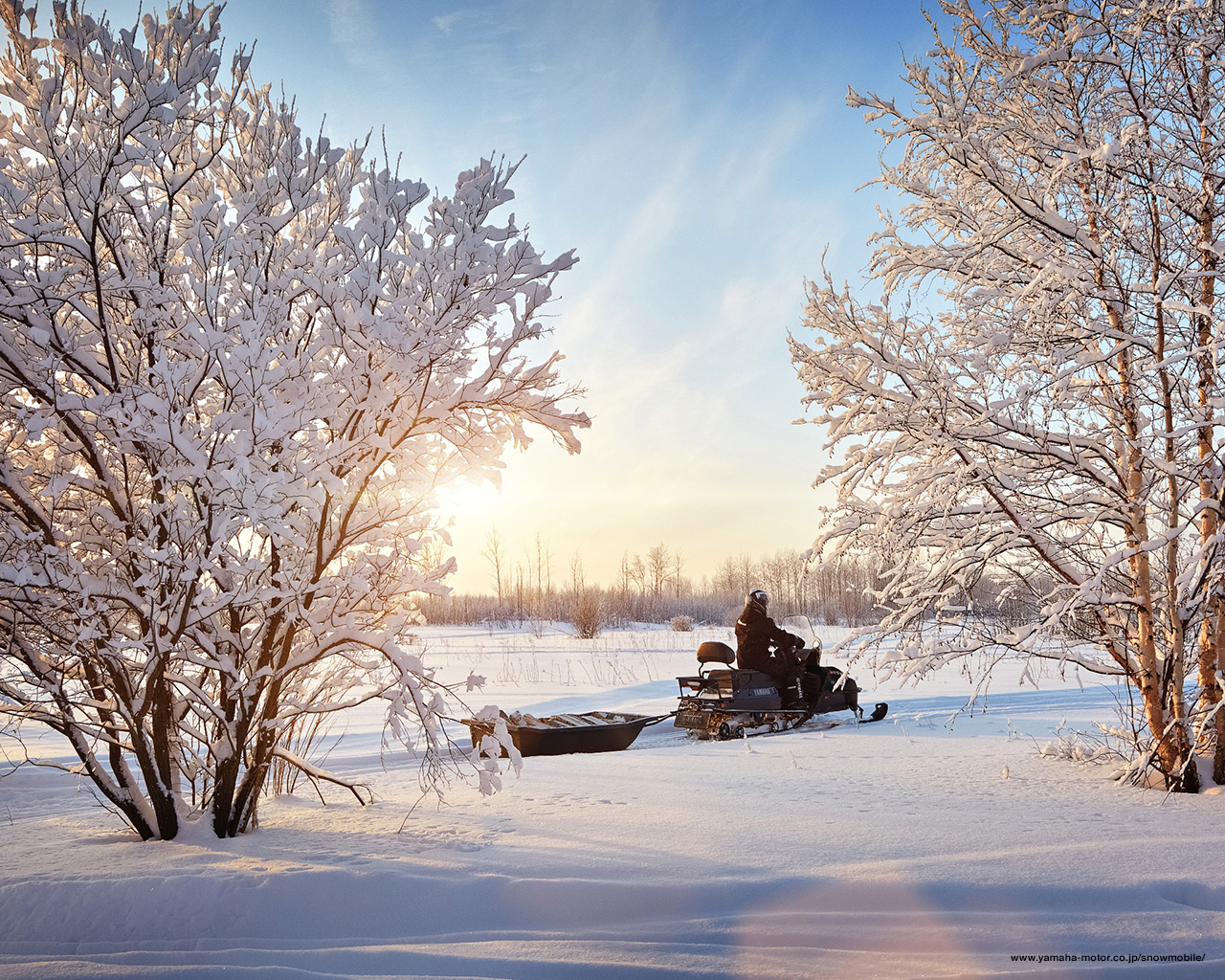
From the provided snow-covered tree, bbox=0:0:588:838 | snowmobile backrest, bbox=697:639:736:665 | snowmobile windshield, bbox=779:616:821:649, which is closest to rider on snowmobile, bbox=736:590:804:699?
snowmobile backrest, bbox=697:639:736:665

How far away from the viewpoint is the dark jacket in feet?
30.5

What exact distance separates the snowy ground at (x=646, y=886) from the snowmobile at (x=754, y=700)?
3.48 m

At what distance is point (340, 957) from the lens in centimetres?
279

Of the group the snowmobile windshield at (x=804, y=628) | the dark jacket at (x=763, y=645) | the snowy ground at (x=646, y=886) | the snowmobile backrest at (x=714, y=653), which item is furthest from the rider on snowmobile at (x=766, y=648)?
the snowy ground at (x=646, y=886)

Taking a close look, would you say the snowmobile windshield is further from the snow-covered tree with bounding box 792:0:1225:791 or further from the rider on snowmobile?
the snow-covered tree with bounding box 792:0:1225:791

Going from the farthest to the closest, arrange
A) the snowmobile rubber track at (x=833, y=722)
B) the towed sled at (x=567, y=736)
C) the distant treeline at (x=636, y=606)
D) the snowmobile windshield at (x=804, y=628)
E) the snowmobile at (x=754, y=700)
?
the distant treeline at (x=636, y=606) → the snowmobile windshield at (x=804, y=628) → the snowmobile rubber track at (x=833, y=722) → the snowmobile at (x=754, y=700) → the towed sled at (x=567, y=736)

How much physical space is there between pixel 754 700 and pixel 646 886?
6.00 meters

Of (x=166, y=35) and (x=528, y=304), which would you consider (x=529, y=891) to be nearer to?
(x=528, y=304)

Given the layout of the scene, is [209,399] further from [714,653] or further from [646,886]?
[714,653]

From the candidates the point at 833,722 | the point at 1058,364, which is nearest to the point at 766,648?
the point at 833,722

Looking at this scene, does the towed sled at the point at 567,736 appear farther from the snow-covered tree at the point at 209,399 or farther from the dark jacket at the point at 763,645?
the snow-covered tree at the point at 209,399

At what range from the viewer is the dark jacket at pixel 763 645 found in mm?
9281

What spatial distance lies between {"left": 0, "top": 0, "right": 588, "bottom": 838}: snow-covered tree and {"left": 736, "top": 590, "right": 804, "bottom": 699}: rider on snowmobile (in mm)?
5950

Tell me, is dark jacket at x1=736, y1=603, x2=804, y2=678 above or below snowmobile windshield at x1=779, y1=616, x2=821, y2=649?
above
